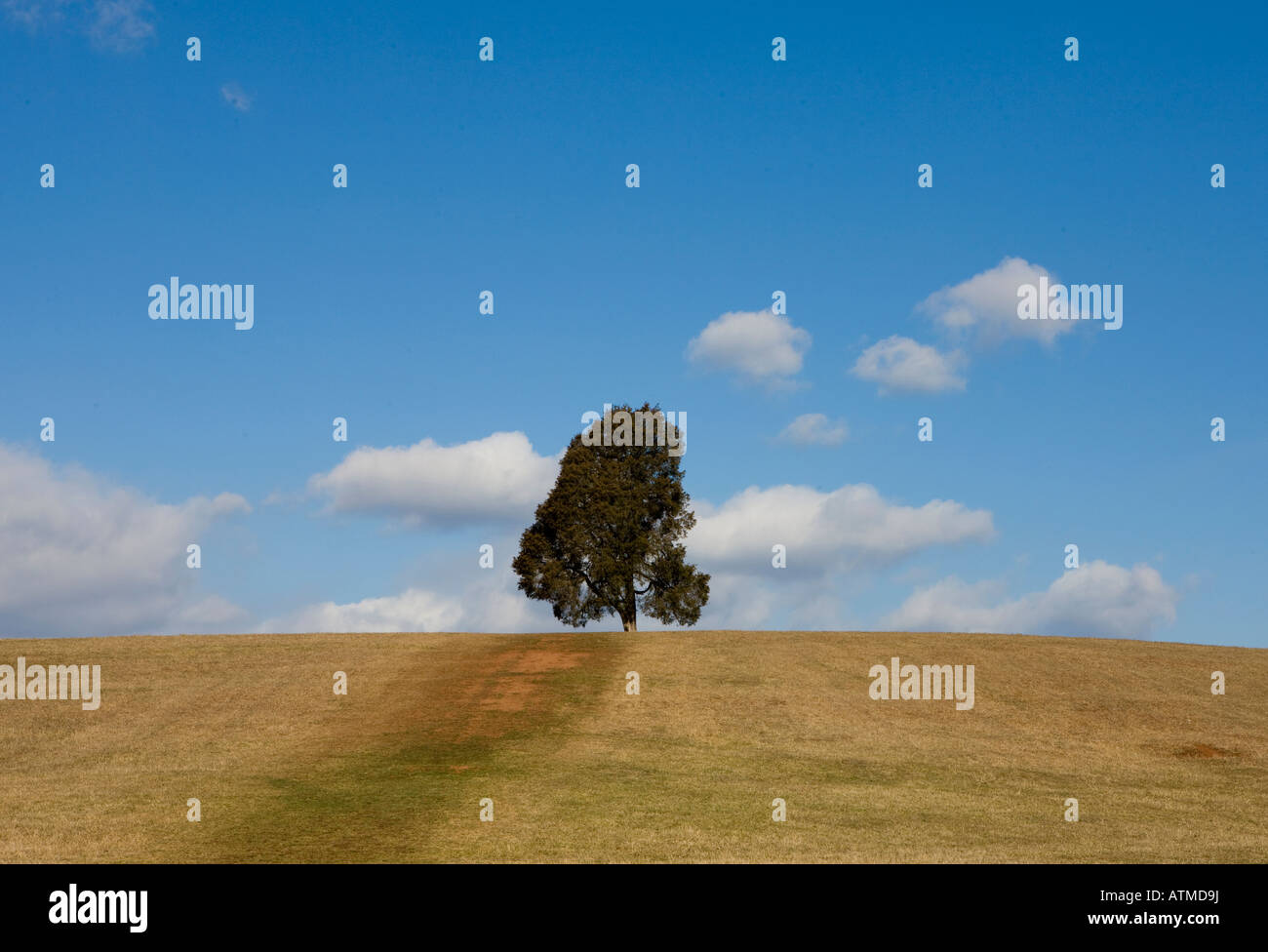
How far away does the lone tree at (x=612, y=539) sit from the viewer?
71625 millimetres

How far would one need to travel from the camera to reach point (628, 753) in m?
34.4

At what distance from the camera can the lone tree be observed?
235ft

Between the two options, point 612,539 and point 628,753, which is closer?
point 628,753

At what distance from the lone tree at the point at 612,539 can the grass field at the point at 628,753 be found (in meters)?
13.2

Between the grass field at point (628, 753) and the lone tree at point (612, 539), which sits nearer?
the grass field at point (628, 753)

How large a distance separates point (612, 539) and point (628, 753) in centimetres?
3748

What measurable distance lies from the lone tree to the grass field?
43.3 feet

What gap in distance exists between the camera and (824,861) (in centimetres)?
2211

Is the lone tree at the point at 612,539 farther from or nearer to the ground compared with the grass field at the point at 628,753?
farther from the ground

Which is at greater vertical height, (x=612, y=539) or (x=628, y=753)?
(x=612, y=539)

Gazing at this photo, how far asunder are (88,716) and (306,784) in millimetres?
16170
